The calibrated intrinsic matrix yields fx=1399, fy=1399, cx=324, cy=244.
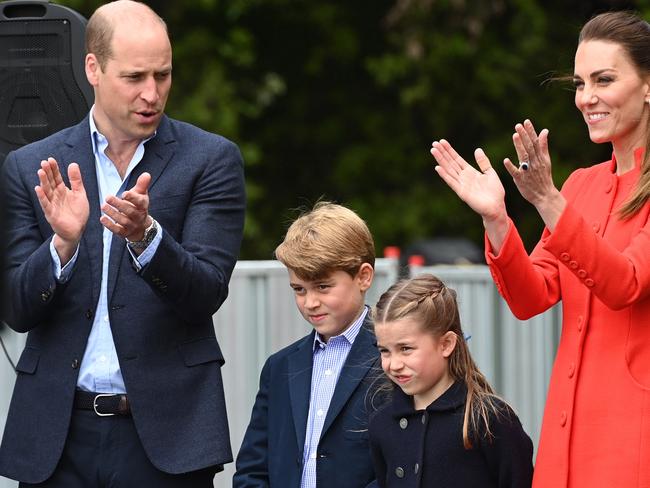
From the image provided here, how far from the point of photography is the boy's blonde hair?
3.91 metres

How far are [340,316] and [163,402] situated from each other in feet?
1.81

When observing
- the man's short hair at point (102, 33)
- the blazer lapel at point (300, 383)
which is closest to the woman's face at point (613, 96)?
the blazer lapel at point (300, 383)

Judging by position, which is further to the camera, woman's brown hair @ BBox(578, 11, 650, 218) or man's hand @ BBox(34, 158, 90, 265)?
man's hand @ BBox(34, 158, 90, 265)

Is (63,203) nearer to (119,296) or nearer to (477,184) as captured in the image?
(119,296)

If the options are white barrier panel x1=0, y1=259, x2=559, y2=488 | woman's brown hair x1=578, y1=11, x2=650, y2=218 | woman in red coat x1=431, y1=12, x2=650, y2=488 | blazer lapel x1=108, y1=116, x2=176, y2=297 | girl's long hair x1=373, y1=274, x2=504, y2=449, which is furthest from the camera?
white barrier panel x1=0, y1=259, x2=559, y2=488

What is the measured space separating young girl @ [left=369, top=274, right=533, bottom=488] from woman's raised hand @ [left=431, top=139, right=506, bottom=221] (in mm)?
411

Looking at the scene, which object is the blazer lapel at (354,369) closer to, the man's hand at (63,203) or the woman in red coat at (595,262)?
the woman in red coat at (595,262)

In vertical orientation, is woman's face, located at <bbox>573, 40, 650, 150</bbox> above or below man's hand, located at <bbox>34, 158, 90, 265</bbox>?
above

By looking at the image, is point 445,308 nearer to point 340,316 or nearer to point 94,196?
point 340,316

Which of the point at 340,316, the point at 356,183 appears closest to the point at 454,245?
the point at 356,183

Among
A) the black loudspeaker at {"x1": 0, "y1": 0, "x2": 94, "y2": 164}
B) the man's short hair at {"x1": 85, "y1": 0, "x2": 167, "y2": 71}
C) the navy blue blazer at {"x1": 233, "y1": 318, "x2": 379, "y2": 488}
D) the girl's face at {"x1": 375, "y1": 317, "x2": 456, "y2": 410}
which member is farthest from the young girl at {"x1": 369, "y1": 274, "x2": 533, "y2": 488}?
the black loudspeaker at {"x1": 0, "y1": 0, "x2": 94, "y2": 164}

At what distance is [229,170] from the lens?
13.0 ft

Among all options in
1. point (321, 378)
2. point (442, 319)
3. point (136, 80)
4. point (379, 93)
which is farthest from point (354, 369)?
point (379, 93)

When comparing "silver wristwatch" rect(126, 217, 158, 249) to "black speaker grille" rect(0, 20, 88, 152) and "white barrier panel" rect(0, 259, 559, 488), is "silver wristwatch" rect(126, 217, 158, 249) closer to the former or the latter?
"black speaker grille" rect(0, 20, 88, 152)
